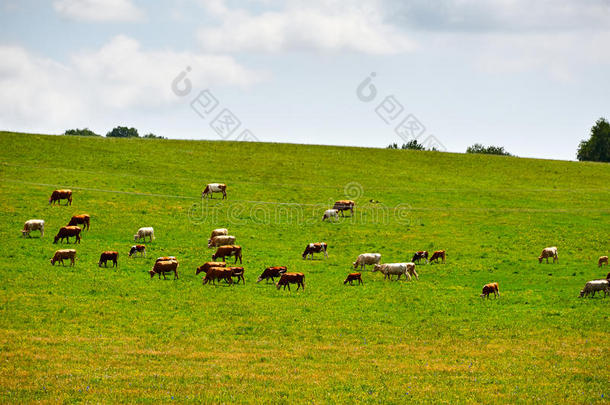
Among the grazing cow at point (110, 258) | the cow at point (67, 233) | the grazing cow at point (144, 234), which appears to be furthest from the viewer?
the grazing cow at point (144, 234)

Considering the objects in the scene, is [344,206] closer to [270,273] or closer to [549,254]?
[549,254]

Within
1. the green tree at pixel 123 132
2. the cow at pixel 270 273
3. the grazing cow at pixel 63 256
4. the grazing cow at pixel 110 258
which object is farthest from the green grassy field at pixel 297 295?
the green tree at pixel 123 132

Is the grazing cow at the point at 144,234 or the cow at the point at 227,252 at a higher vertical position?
the grazing cow at the point at 144,234

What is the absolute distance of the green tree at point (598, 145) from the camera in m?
120

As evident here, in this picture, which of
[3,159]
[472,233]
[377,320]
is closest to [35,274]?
[377,320]

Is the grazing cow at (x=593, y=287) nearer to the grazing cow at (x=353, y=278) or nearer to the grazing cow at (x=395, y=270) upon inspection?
the grazing cow at (x=395, y=270)

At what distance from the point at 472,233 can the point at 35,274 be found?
31913 mm

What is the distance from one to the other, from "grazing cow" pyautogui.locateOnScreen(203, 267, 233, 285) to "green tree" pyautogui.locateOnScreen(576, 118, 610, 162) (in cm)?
10710

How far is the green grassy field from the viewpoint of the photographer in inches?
693

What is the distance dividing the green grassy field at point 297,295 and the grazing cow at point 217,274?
1.13m

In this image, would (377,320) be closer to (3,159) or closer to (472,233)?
(472,233)

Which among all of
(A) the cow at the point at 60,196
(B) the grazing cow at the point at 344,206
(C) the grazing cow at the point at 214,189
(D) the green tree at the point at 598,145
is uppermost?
(D) the green tree at the point at 598,145

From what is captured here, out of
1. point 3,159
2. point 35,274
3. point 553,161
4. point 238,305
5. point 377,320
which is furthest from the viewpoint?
point 553,161

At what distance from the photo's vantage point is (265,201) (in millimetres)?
55781
